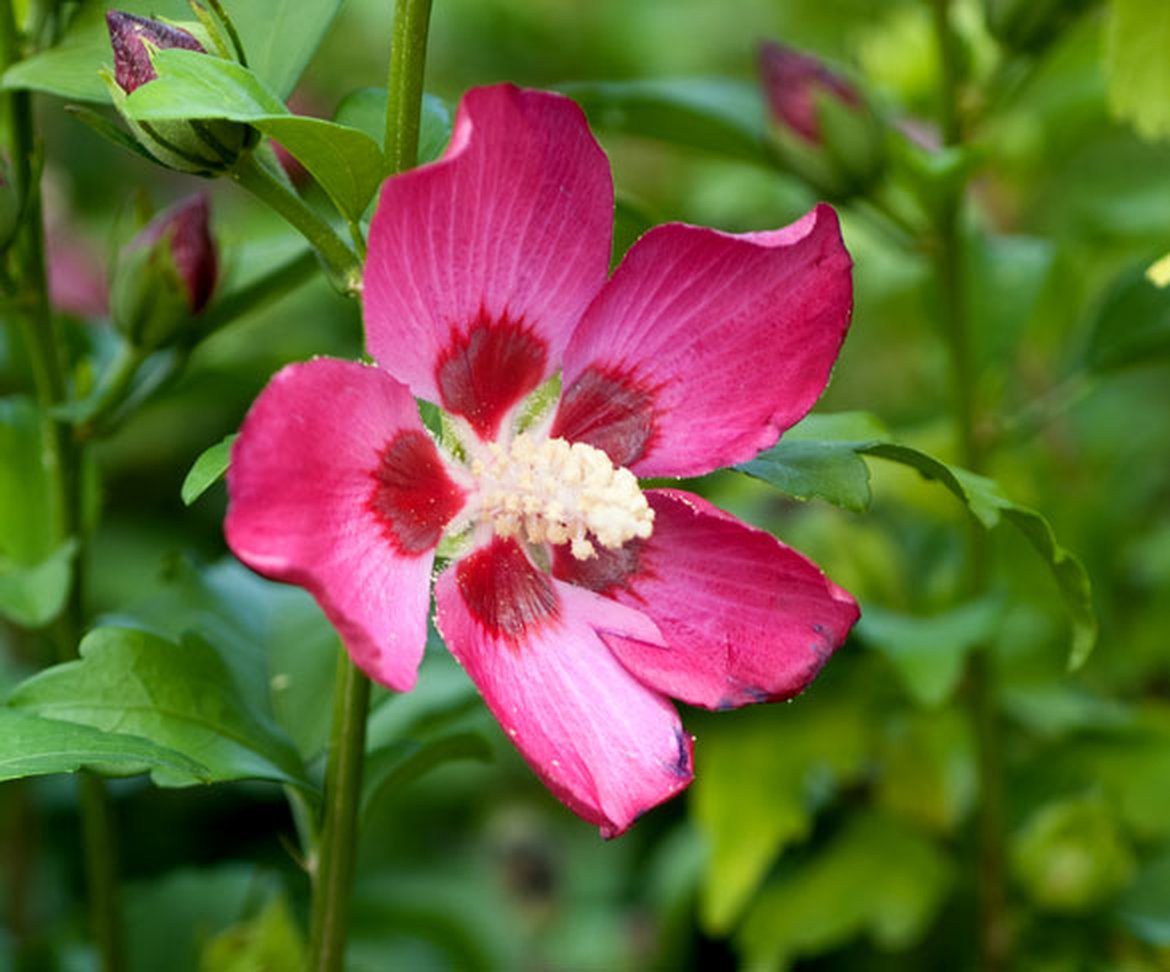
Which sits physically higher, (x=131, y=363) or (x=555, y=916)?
(x=131, y=363)

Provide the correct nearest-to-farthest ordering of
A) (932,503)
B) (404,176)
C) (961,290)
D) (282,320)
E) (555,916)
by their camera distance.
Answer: (404,176) → (961,290) → (932,503) → (555,916) → (282,320)

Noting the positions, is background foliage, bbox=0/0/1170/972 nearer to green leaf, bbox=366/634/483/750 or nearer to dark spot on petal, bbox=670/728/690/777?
green leaf, bbox=366/634/483/750

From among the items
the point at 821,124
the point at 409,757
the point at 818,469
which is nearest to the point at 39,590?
the point at 409,757

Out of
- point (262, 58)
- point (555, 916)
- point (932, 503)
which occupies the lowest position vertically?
point (555, 916)

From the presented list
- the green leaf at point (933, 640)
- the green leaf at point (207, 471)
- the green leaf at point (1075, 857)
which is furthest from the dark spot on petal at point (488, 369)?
the green leaf at point (1075, 857)

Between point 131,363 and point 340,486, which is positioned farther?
point 131,363

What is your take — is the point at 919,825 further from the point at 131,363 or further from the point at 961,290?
the point at 131,363

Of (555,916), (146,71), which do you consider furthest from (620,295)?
(555,916)

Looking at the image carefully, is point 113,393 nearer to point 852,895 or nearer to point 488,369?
point 488,369
